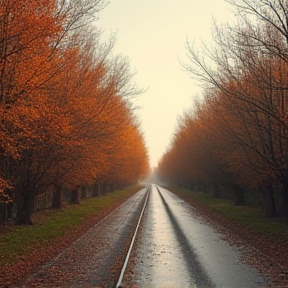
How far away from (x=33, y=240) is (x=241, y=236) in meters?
8.76

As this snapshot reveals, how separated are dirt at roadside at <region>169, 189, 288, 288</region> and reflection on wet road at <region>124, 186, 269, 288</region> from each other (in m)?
0.34

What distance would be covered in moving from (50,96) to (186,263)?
9.08 m

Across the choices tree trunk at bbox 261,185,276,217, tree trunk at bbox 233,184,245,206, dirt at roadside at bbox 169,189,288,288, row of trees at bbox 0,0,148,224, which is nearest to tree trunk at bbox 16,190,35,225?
row of trees at bbox 0,0,148,224

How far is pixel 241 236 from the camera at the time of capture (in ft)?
52.9

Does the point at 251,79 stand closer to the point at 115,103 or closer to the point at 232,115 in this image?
the point at 232,115

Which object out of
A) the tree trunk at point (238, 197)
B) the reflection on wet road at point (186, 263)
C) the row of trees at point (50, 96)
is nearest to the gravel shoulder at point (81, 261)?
the reflection on wet road at point (186, 263)

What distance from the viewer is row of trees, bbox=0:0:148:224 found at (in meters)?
11.1

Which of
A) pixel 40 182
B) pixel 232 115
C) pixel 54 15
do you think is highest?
pixel 54 15

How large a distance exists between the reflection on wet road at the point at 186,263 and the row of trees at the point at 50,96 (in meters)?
5.16

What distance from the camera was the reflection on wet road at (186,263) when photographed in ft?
27.6

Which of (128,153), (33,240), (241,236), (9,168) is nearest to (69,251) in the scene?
(33,240)

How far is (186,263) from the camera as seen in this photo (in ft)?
33.9

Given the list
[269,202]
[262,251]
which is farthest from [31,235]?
[269,202]

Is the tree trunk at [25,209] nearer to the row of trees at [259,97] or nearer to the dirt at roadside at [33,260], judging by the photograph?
the dirt at roadside at [33,260]
